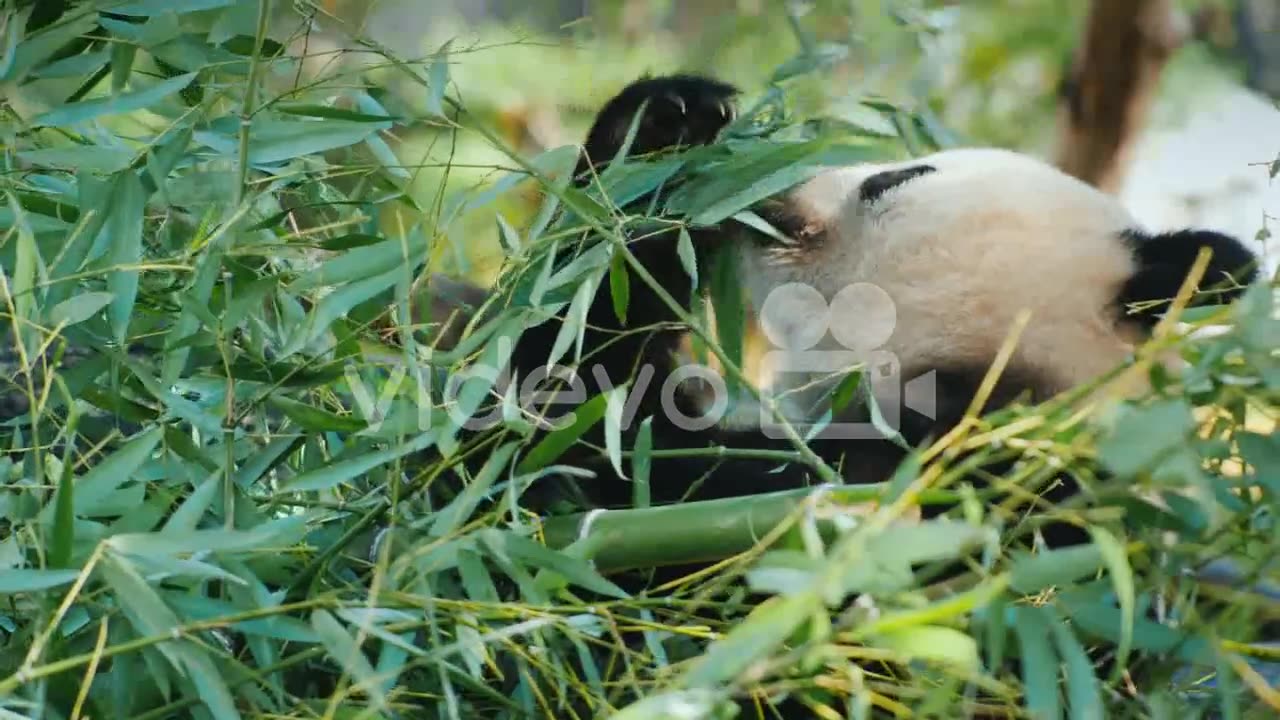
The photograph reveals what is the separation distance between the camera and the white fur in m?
1.11

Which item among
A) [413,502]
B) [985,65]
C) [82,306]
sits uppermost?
[82,306]

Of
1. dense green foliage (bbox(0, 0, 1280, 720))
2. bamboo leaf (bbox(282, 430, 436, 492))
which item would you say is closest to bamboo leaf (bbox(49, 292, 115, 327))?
dense green foliage (bbox(0, 0, 1280, 720))

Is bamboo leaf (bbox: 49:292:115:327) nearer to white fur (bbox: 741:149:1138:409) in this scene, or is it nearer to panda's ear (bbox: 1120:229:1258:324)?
white fur (bbox: 741:149:1138:409)

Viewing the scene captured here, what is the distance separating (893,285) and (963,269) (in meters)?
0.06

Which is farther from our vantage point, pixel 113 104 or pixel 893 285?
pixel 893 285

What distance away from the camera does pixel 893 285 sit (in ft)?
3.82

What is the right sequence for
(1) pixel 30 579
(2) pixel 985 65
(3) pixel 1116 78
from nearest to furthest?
(1) pixel 30 579
(3) pixel 1116 78
(2) pixel 985 65

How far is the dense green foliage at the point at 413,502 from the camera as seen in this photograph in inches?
21.1

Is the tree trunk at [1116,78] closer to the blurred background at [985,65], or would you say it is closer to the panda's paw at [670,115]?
the blurred background at [985,65]

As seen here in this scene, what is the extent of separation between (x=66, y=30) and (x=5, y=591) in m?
0.46

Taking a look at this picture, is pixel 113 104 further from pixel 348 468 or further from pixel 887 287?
pixel 887 287

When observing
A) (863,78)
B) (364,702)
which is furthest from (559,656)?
(863,78)

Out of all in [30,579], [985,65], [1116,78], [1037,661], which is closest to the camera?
[1037,661]

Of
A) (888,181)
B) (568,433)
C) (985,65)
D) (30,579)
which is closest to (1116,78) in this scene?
(985,65)
